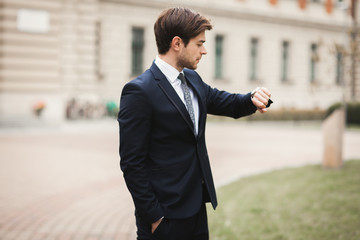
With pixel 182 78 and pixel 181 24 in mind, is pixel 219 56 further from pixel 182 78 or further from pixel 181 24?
pixel 181 24

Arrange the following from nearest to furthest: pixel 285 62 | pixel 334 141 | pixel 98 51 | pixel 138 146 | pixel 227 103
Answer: pixel 138 146
pixel 227 103
pixel 334 141
pixel 98 51
pixel 285 62

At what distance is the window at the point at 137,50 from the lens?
26406 mm

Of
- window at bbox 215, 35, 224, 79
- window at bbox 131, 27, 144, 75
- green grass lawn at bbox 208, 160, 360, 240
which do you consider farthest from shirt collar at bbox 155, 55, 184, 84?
window at bbox 215, 35, 224, 79

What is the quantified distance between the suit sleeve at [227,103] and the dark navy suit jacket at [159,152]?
1.00 feet

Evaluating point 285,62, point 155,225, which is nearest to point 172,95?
point 155,225

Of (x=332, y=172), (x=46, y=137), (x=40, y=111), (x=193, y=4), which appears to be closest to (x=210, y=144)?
(x=46, y=137)

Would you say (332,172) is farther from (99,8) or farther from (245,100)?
(99,8)

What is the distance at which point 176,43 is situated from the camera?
2.37 metres

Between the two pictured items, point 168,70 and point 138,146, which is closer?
point 138,146

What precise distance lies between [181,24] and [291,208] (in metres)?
4.02

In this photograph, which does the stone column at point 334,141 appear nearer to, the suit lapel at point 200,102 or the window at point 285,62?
the suit lapel at point 200,102

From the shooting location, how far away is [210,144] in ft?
46.6

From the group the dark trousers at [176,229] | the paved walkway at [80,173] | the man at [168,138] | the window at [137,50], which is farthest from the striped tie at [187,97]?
the window at [137,50]

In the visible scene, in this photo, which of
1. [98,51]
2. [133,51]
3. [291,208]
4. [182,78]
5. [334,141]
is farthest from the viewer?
[133,51]
